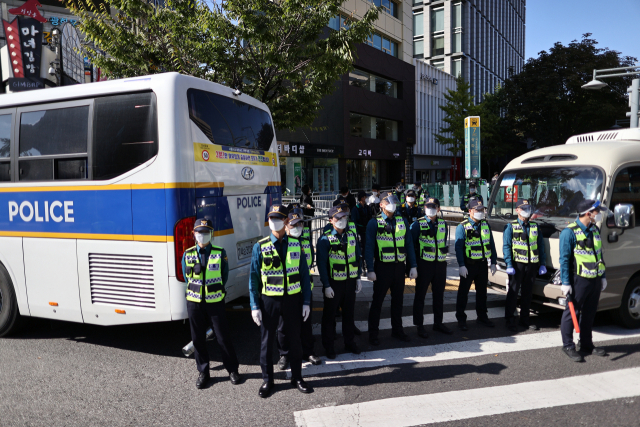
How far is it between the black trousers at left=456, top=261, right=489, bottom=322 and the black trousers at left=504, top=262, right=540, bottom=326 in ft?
1.14

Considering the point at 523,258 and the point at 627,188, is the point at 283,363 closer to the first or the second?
the point at 523,258

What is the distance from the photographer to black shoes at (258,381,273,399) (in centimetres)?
444

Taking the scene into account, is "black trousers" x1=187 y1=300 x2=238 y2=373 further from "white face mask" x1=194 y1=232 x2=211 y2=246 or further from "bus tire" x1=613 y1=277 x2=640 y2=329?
"bus tire" x1=613 y1=277 x2=640 y2=329

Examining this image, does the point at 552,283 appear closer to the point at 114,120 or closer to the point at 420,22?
the point at 114,120

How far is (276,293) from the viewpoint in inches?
178

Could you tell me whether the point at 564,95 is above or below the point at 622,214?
above

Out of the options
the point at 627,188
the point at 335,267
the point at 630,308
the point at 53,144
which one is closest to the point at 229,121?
the point at 53,144

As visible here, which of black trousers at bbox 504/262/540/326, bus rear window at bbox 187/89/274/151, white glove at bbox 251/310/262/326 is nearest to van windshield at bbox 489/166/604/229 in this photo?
black trousers at bbox 504/262/540/326

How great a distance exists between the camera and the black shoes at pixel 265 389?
4.44 m

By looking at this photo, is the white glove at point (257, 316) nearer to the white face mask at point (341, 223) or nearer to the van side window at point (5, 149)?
the white face mask at point (341, 223)

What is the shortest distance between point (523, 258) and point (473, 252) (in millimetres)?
657

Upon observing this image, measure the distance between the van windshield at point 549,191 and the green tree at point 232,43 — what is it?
4.91 m

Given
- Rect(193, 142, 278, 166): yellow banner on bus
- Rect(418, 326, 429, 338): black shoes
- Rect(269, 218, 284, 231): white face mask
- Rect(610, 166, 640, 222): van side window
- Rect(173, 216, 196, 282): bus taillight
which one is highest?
Rect(193, 142, 278, 166): yellow banner on bus

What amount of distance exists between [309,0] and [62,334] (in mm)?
8074
